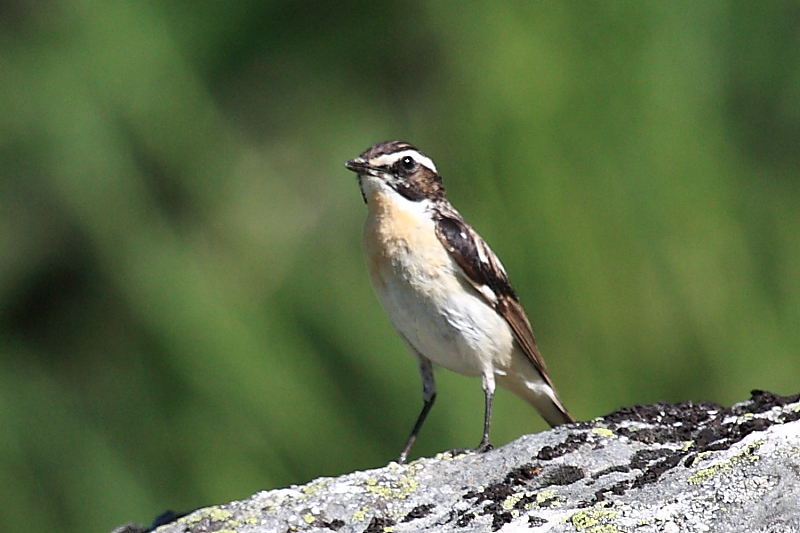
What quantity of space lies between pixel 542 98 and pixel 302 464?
2.40 m

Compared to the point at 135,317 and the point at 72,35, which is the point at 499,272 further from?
the point at 72,35

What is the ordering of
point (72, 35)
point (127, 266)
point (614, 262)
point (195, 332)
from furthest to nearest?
point (72, 35), point (127, 266), point (195, 332), point (614, 262)

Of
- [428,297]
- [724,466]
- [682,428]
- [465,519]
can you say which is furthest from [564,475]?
[428,297]

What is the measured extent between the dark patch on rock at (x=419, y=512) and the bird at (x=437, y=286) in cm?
184

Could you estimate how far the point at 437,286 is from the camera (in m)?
5.87

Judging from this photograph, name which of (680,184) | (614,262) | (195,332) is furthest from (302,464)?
(680,184)

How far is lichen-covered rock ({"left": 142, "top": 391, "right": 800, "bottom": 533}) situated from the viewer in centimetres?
288

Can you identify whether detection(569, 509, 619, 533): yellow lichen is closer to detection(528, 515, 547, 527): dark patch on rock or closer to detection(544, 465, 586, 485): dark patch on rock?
Result: detection(528, 515, 547, 527): dark patch on rock

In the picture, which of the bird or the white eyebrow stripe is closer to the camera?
the bird

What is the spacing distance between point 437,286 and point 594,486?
249 centimetres

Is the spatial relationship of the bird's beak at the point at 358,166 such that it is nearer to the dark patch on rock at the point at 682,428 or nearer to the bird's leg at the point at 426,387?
the bird's leg at the point at 426,387

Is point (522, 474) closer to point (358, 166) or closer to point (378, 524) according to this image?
point (378, 524)

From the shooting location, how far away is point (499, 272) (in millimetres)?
6000

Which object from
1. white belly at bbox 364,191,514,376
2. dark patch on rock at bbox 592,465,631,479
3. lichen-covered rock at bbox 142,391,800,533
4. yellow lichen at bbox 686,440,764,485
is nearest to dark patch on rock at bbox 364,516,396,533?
lichen-covered rock at bbox 142,391,800,533
